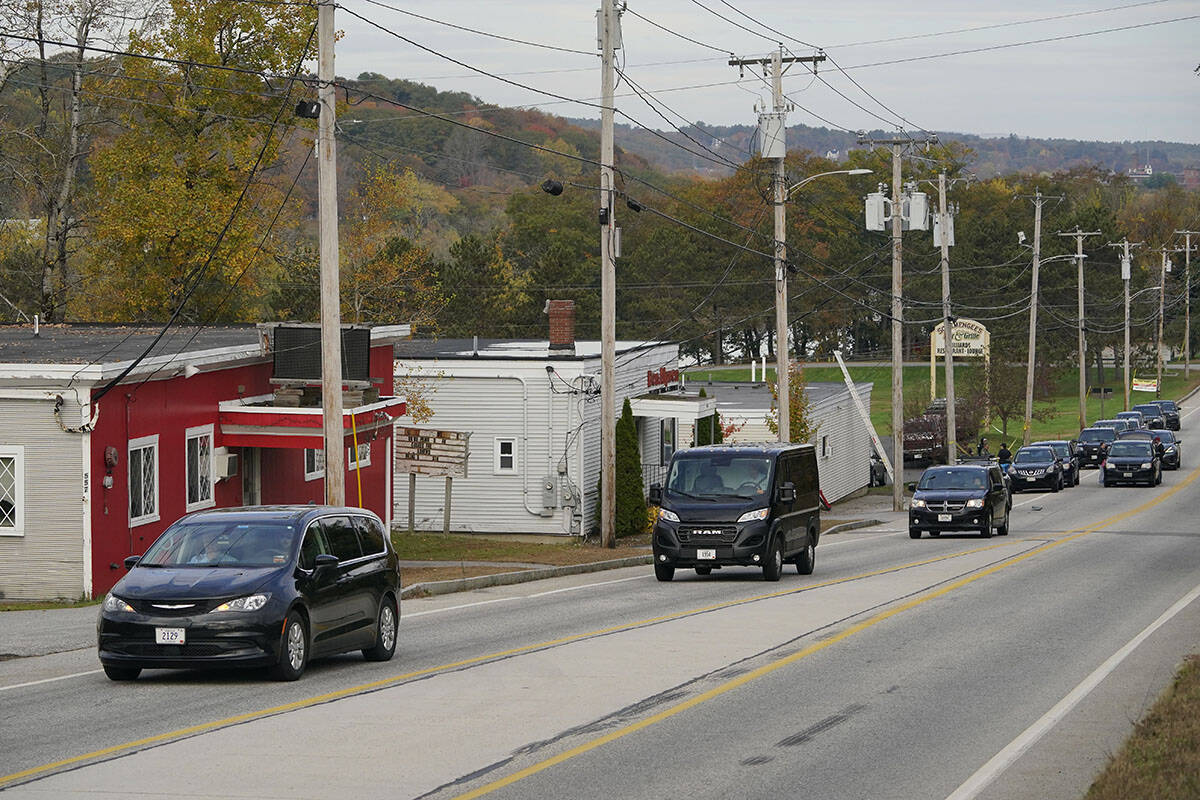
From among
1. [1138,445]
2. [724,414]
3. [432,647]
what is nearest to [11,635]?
[432,647]

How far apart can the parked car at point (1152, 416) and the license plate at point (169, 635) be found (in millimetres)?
80736

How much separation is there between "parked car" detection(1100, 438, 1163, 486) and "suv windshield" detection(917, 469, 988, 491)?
24716mm

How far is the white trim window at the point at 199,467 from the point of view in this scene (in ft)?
92.4

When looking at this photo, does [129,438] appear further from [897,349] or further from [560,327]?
[897,349]

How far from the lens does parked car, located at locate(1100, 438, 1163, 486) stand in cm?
6309

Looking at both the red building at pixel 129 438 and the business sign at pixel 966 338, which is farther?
the business sign at pixel 966 338

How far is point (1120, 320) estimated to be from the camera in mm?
119750

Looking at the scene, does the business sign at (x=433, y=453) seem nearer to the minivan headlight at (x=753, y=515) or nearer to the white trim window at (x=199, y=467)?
the white trim window at (x=199, y=467)

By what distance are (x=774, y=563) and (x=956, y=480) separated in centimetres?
1561

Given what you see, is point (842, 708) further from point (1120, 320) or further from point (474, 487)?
point (1120, 320)

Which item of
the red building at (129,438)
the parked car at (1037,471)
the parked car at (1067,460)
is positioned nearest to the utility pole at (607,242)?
the red building at (129,438)

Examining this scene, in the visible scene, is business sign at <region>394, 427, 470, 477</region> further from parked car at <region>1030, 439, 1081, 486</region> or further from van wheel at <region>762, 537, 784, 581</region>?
parked car at <region>1030, 439, 1081, 486</region>

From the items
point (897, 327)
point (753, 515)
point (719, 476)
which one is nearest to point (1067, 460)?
point (897, 327)

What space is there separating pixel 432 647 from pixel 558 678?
3236 mm
